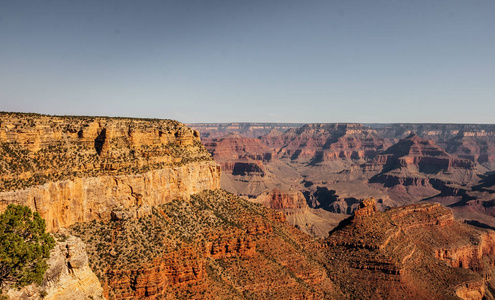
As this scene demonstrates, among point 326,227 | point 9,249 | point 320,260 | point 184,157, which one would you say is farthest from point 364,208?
point 326,227

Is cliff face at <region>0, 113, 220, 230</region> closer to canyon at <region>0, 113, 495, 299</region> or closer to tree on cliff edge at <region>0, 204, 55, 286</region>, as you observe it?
canyon at <region>0, 113, 495, 299</region>

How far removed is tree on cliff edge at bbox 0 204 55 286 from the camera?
2950 cm

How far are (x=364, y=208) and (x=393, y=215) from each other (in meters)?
11.9

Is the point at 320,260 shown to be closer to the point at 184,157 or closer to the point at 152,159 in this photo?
the point at 184,157

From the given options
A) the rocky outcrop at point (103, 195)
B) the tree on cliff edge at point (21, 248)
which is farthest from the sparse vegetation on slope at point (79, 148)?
the tree on cliff edge at point (21, 248)

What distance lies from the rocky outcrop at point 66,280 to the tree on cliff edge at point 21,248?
910mm

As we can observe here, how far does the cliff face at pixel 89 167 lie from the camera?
4347 centimetres

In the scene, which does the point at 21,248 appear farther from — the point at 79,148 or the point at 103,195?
the point at 79,148

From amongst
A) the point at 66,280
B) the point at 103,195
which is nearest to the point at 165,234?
the point at 103,195

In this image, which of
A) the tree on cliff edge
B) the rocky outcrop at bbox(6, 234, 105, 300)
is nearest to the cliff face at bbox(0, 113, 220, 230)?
the tree on cliff edge

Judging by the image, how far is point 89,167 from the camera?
5094cm

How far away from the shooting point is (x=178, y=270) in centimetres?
4909

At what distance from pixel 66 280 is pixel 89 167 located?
20.8 meters

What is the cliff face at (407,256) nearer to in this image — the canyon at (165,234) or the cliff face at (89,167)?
the canyon at (165,234)
